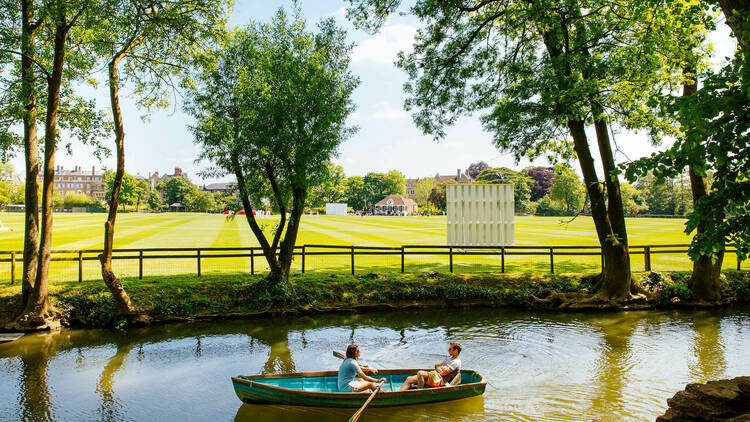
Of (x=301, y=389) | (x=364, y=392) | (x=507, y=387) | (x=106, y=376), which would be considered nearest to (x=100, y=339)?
(x=106, y=376)

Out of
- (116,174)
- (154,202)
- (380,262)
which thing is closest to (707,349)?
(380,262)

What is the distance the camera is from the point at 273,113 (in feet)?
51.7

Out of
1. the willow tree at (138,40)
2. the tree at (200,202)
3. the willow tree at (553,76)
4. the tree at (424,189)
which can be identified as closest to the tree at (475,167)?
the tree at (424,189)

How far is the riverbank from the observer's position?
15500mm

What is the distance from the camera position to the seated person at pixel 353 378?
29.2ft

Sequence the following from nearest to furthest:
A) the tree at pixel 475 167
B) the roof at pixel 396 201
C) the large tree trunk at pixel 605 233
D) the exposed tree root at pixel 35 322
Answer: the exposed tree root at pixel 35 322 → the large tree trunk at pixel 605 233 → the roof at pixel 396 201 → the tree at pixel 475 167

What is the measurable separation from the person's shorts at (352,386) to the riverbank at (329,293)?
8.12 metres

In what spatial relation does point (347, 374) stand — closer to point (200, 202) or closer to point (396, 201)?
point (396, 201)

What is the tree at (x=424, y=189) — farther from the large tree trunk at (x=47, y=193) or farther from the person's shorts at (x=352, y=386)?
the person's shorts at (x=352, y=386)

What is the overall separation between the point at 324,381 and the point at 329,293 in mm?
8035

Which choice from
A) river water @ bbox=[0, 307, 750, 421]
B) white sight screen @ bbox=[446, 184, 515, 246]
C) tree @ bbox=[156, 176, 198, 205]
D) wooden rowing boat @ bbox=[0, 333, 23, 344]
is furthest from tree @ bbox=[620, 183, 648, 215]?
tree @ bbox=[156, 176, 198, 205]

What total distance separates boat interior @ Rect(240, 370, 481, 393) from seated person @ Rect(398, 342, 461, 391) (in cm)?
23

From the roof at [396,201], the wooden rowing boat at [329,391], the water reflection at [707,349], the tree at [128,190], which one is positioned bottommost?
the water reflection at [707,349]

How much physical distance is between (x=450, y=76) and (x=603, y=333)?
37.0 ft
